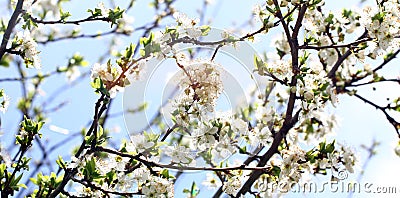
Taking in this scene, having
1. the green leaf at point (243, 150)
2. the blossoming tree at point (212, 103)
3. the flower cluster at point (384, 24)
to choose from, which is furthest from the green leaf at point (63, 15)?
the flower cluster at point (384, 24)

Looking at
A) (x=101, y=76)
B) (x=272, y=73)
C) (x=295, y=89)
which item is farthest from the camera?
(x=272, y=73)

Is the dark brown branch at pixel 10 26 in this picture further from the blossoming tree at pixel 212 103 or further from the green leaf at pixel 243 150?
the green leaf at pixel 243 150

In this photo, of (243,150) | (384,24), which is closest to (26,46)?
(243,150)

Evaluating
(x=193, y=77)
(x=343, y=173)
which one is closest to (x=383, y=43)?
(x=343, y=173)

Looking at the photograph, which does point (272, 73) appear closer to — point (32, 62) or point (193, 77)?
point (193, 77)

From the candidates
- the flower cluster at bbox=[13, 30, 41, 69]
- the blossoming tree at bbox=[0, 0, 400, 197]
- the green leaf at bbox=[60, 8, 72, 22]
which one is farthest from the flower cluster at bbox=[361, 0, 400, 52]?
the flower cluster at bbox=[13, 30, 41, 69]

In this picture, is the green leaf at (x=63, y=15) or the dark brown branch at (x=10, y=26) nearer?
the dark brown branch at (x=10, y=26)

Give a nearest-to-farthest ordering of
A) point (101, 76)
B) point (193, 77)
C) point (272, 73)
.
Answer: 1. point (101, 76)
2. point (193, 77)
3. point (272, 73)

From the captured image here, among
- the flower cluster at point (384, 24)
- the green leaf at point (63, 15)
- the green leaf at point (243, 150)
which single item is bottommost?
the green leaf at point (243, 150)

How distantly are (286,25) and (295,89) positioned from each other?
0.91ft

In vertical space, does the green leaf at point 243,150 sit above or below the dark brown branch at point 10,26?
below

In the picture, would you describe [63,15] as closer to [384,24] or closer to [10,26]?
[10,26]

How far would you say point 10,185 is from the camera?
5.66 ft

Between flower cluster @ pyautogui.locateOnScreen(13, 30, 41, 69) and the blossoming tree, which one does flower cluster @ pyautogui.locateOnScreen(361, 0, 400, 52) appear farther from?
flower cluster @ pyautogui.locateOnScreen(13, 30, 41, 69)
